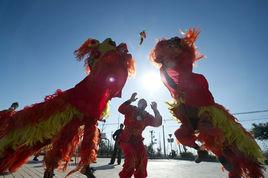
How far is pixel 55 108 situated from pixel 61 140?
0.40m

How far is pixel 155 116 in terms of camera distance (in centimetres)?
588

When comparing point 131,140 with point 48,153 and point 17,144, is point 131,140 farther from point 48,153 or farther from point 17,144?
point 17,144

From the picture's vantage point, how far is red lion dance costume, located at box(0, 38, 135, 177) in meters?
3.71

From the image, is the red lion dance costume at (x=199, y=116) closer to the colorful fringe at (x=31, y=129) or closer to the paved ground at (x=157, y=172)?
the colorful fringe at (x=31, y=129)

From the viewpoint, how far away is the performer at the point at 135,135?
5.34 metres

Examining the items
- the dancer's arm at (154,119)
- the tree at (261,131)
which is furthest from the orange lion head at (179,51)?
the tree at (261,131)

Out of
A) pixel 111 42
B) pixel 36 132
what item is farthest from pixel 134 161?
pixel 36 132

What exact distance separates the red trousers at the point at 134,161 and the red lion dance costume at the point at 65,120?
1122 mm

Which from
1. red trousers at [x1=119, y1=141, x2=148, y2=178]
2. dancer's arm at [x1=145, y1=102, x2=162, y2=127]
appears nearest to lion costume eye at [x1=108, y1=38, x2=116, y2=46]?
dancer's arm at [x1=145, y1=102, x2=162, y2=127]

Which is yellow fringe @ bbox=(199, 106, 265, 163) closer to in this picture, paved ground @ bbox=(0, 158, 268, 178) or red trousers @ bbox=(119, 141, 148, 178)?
red trousers @ bbox=(119, 141, 148, 178)

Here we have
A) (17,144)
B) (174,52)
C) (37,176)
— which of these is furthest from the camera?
(37,176)

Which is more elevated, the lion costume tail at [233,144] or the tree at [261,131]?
the tree at [261,131]

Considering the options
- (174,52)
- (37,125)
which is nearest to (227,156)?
(174,52)

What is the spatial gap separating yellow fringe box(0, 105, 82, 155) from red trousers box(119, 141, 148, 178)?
1.80 metres
